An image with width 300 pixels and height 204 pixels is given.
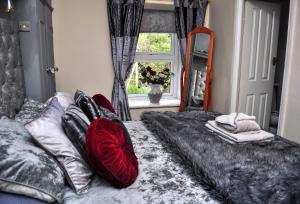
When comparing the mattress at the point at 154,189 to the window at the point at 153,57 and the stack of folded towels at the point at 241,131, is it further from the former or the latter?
the window at the point at 153,57

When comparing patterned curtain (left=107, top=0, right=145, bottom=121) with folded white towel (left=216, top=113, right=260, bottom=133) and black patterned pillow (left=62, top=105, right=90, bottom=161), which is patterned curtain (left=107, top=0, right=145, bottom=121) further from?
black patterned pillow (left=62, top=105, right=90, bottom=161)

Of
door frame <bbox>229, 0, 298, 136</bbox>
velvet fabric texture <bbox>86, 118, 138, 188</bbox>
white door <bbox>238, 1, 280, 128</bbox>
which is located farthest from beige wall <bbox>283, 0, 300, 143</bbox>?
velvet fabric texture <bbox>86, 118, 138, 188</bbox>

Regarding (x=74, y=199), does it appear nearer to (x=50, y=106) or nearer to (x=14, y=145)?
(x=14, y=145)

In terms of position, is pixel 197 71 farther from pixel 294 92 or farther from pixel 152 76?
pixel 294 92

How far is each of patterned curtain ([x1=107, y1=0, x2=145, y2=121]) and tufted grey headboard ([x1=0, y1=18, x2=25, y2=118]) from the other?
1.55m

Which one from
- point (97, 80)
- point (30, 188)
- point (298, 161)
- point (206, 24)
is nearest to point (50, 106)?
point (30, 188)

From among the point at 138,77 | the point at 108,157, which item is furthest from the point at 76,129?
the point at 138,77

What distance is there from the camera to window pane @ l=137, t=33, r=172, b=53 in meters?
3.76

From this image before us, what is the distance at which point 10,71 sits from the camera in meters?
1.79

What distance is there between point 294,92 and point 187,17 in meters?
1.84

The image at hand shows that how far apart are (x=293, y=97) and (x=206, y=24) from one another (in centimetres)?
181

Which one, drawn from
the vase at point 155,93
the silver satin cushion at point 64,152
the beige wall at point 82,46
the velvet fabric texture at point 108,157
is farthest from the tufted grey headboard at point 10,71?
the vase at point 155,93

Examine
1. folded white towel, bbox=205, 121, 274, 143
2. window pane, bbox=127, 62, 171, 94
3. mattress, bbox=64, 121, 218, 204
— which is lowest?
mattress, bbox=64, 121, 218, 204

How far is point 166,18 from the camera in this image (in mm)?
3666
